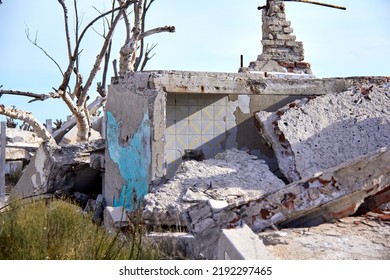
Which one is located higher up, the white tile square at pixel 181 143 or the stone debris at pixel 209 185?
the white tile square at pixel 181 143

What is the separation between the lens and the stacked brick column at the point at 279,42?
12.4 meters

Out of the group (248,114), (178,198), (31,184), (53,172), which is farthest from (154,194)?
(31,184)

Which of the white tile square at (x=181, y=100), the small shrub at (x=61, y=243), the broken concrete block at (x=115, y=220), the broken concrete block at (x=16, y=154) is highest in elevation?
the white tile square at (x=181, y=100)

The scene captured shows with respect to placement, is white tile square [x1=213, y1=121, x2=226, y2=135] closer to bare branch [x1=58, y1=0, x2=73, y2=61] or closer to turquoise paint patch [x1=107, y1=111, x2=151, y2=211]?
turquoise paint patch [x1=107, y1=111, x2=151, y2=211]

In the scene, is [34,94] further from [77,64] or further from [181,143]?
[181,143]

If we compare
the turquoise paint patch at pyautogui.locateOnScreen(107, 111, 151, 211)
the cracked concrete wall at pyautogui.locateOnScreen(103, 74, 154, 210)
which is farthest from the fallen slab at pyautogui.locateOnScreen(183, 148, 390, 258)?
the turquoise paint patch at pyautogui.locateOnScreen(107, 111, 151, 211)

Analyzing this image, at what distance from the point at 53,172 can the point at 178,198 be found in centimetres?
394

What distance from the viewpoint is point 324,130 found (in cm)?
753

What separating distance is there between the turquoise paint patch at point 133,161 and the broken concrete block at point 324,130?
1490mm

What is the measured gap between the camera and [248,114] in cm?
786

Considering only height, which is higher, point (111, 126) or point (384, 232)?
point (111, 126)

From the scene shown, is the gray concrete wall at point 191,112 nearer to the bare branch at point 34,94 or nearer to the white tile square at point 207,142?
the white tile square at point 207,142

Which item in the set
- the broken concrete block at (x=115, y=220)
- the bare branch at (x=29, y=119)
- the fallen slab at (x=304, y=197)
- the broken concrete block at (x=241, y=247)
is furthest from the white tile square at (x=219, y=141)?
the bare branch at (x=29, y=119)

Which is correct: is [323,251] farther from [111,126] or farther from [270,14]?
[270,14]
